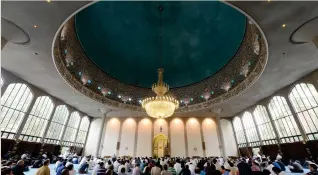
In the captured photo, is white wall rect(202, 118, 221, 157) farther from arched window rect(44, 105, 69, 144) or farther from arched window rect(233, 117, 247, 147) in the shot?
arched window rect(44, 105, 69, 144)

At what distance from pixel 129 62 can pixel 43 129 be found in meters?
10.3

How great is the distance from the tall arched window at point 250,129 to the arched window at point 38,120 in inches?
827

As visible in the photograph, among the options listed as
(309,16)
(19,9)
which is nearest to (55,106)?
(19,9)

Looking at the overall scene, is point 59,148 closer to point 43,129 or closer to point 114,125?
point 43,129

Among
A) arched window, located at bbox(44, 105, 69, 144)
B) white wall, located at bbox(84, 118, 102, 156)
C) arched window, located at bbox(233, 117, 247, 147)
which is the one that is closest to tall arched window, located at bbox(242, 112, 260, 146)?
arched window, located at bbox(233, 117, 247, 147)

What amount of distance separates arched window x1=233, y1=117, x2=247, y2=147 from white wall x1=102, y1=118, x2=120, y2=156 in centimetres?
1513

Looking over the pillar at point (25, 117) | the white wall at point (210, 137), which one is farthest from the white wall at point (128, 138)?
the pillar at point (25, 117)

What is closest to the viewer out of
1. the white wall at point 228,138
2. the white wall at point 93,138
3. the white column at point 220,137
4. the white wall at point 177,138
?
the white column at point 220,137

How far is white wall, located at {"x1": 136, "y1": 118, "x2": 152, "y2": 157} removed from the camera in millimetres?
19812

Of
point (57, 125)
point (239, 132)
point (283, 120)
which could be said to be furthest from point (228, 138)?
point (57, 125)

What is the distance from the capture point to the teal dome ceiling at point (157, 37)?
1324cm

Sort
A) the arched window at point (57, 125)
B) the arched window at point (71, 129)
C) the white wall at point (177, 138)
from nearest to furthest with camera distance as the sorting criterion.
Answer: the arched window at point (57, 125)
the arched window at point (71, 129)
the white wall at point (177, 138)

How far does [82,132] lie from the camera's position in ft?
70.0

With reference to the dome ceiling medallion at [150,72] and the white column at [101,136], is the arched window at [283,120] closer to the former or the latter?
the dome ceiling medallion at [150,72]
